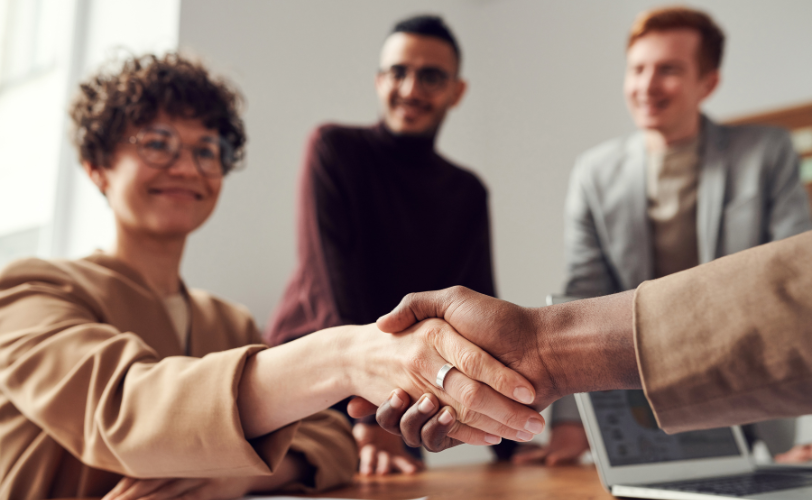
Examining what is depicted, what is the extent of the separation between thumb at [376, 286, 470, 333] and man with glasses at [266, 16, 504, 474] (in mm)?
848

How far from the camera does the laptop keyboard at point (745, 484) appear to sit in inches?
30.5

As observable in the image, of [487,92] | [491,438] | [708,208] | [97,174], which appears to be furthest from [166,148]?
[487,92]

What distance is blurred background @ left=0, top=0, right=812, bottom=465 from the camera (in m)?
1.92

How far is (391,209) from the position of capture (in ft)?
6.12

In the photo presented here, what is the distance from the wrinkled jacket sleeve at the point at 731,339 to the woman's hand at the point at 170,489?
0.52 meters

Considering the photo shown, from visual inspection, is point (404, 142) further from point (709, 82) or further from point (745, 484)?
point (745, 484)

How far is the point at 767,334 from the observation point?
519 mm

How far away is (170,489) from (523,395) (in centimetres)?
43

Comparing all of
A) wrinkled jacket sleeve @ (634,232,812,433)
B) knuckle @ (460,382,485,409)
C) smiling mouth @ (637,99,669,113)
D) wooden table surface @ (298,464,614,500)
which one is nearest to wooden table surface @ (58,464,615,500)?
wooden table surface @ (298,464,614,500)

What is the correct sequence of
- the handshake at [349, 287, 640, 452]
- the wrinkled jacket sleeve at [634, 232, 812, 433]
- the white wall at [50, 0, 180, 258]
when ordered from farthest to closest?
the white wall at [50, 0, 180, 258] < the handshake at [349, 287, 640, 452] < the wrinkled jacket sleeve at [634, 232, 812, 433]

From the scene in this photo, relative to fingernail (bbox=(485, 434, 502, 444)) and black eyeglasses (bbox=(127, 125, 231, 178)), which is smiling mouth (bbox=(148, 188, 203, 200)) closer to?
black eyeglasses (bbox=(127, 125, 231, 178))

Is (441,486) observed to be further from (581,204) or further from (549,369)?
(581,204)

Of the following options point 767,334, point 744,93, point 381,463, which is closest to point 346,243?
point 381,463

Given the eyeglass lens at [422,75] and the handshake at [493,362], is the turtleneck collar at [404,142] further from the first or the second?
the handshake at [493,362]
